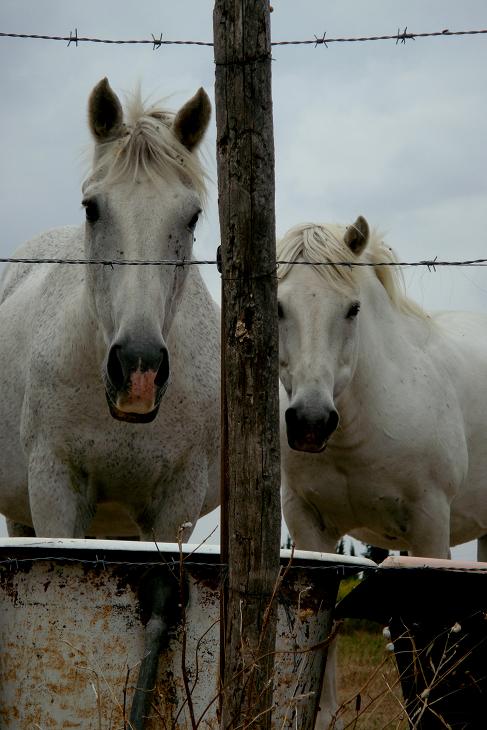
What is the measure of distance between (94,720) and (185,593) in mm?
437

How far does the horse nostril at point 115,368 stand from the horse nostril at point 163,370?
0.12 m

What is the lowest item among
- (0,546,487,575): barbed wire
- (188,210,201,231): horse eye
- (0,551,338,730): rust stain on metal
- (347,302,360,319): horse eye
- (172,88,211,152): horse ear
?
(0,551,338,730): rust stain on metal

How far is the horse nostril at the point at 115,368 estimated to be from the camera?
372 cm

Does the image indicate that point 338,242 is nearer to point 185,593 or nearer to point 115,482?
point 115,482

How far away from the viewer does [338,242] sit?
5633 millimetres

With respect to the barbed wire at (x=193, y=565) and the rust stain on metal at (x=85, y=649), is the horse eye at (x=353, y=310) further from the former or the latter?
the rust stain on metal at (x=85, y=649)

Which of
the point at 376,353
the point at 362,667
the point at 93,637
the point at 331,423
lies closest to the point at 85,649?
the point at 93,637

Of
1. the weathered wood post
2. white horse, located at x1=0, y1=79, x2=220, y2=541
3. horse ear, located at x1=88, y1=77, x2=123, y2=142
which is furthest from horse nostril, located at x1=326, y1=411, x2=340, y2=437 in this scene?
the weathered wood post

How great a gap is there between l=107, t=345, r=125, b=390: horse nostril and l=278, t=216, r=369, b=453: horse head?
140cm

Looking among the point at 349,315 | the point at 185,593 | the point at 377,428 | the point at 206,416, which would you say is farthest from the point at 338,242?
the point at 185,593

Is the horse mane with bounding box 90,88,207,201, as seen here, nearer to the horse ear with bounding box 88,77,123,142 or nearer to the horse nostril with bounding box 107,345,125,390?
the horse ear with bounding box 88,77,123,142

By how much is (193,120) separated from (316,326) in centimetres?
132

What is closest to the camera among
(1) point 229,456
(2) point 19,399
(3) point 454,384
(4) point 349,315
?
(1) point 229,456

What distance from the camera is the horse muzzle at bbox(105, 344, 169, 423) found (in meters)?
3.66
